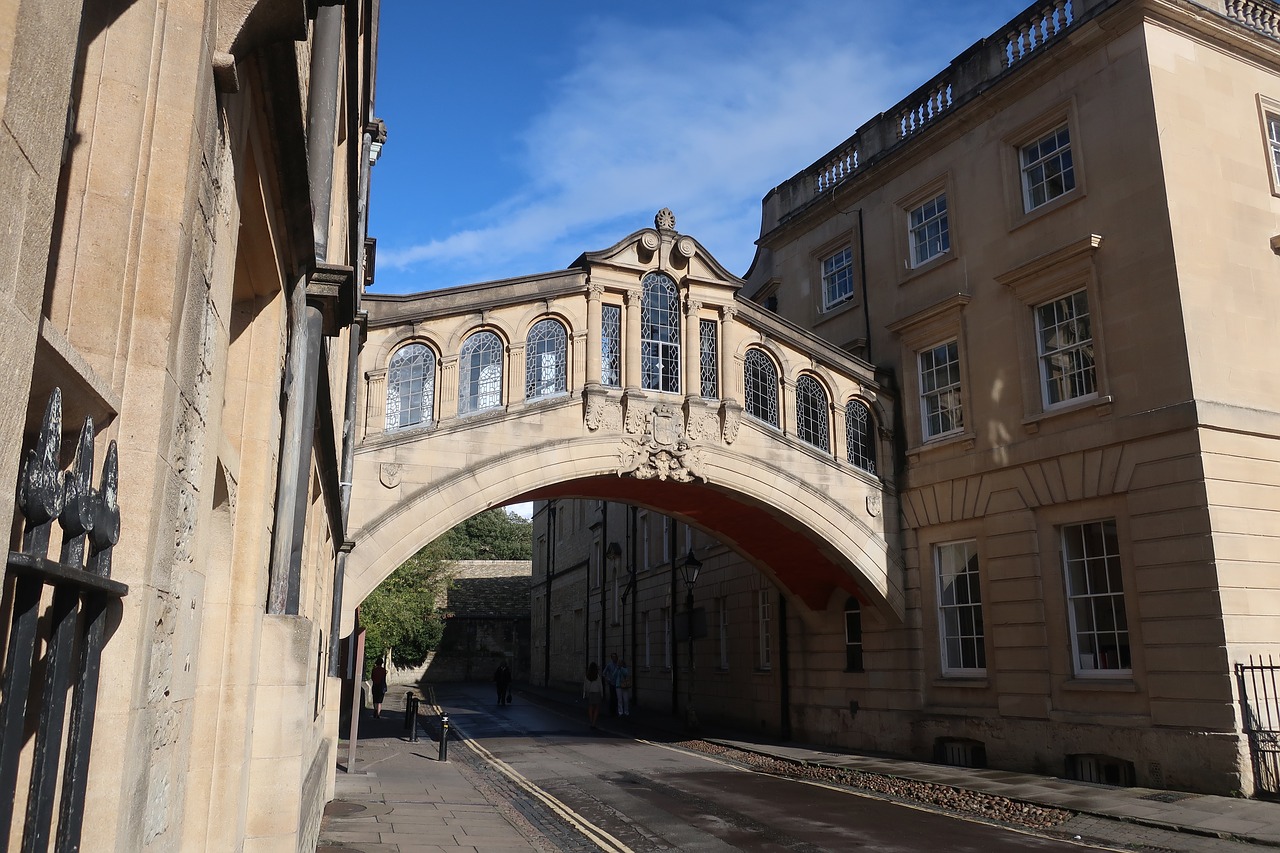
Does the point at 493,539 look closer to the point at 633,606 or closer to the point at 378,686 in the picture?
the point at 633,606

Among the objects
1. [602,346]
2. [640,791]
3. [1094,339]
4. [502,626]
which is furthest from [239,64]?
[502,626]

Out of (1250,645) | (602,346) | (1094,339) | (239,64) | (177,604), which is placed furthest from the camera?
(602,346)

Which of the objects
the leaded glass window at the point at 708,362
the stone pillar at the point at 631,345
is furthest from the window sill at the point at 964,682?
the stone pillar at the point at 631,345

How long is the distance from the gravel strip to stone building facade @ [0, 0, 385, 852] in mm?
9715

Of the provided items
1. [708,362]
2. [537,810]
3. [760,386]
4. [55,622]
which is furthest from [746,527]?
[55,622]

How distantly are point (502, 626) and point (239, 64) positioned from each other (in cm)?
4351

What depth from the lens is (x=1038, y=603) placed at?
49.8 ft

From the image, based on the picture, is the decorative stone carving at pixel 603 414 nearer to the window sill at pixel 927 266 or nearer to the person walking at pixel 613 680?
the window sill at pixel 927 266

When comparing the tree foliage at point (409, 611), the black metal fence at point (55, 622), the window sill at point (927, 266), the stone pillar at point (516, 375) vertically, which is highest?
the window sill at point (927, 266)

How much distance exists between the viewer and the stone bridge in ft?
48.7

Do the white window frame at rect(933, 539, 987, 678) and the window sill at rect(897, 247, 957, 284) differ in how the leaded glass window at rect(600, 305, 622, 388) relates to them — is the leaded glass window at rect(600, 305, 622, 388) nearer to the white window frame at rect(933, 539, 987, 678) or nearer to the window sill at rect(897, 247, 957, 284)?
the window sill at rect(897, 247, 957, 284)

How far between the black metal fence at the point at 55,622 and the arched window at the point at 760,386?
1567 cm

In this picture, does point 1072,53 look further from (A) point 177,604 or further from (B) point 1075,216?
(A) point 177,604

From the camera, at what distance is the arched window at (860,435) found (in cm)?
1845
